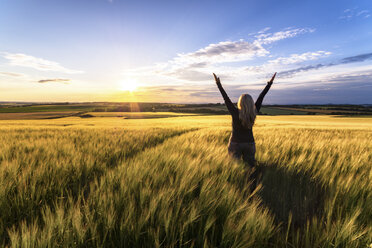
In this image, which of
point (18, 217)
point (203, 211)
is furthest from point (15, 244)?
point (203, 211)

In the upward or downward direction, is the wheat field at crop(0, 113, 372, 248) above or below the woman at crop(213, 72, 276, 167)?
below

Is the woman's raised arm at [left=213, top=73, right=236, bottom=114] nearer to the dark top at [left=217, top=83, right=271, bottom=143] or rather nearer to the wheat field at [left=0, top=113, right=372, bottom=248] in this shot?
the dark top at [left=217, top=83, right=271, bottom=143]

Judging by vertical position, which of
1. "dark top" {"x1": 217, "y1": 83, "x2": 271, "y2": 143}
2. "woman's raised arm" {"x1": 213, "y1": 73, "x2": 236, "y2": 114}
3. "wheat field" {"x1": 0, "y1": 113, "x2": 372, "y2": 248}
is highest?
"woman's raised arm" {"x1": 213, "y1": 73, "x2": 236, "y2": 114}

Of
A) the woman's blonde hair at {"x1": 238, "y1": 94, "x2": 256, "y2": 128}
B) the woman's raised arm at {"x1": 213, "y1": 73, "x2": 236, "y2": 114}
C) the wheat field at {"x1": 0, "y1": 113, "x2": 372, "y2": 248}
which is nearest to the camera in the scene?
the wheat field at {"x1": 0, "y1": 113, "x2": 372, "y2": 248}

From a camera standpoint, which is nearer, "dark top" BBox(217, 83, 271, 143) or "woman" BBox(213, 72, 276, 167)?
"woman" BBox(213, 72, 276, 167)

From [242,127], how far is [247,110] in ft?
1.29

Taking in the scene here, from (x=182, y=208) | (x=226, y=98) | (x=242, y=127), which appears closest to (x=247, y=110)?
(x=242, y=127)

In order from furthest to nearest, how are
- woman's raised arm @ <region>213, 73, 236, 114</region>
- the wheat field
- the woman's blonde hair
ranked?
woman's raised arm @ <region>213, 73, 236, 114</region>
the woman's blonde hair
the wheat field

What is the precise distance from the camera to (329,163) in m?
3.13

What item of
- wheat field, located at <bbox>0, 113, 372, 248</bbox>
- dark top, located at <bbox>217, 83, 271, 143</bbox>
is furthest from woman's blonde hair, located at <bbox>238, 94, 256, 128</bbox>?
wheat field, located at <bbox>0, 113, 372, 248</bbox>

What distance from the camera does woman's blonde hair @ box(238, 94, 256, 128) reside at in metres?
3.19

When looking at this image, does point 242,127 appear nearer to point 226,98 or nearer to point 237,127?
point 237,127

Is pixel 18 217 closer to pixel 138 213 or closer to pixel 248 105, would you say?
pixel 138 213

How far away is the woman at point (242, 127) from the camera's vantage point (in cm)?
322
